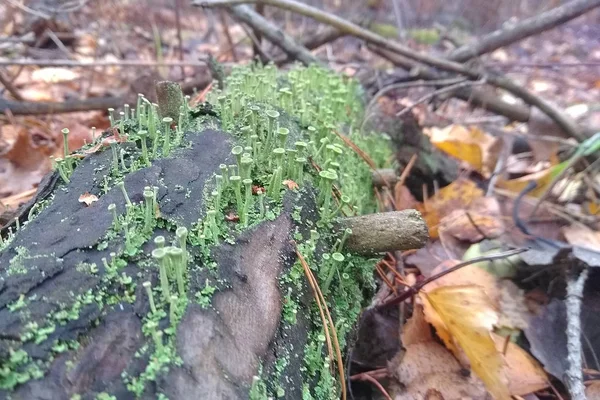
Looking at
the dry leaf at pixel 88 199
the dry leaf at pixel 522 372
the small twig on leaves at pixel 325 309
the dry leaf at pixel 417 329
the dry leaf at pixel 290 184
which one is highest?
the dry leaf at pixel 88 199

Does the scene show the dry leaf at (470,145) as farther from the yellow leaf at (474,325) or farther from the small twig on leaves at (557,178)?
the yellow leaf at (474,325)

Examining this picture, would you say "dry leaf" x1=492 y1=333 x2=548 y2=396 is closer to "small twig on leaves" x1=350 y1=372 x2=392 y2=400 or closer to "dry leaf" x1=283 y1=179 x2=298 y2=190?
"small twig on leaves" x1=350 y1=372 x2=392 y2=400

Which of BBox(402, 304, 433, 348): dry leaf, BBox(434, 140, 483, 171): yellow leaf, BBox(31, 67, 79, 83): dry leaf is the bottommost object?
BBox(402, 304, 433, 348): dry leaf

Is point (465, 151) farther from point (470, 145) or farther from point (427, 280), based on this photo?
point (427, 280)

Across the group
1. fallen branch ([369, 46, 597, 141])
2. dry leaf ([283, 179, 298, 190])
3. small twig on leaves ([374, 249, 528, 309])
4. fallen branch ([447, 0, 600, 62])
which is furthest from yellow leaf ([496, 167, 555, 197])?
dry leaf ([283, 179, 298, 190])

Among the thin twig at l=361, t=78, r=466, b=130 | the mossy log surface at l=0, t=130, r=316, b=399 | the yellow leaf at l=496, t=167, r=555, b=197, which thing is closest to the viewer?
the mossy log surface at l=0, t=130, r=316, b=399

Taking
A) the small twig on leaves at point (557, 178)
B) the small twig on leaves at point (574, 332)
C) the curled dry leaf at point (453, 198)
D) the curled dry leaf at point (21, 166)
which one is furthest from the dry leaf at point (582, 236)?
the curled dry leaf at point (21, 166)

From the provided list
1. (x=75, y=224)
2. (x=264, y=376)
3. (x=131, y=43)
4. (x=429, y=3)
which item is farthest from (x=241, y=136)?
(x=429, y=3)
